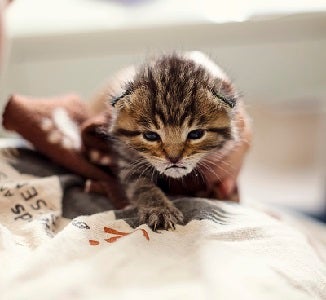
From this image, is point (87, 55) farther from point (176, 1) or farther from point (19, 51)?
point (176, 1)

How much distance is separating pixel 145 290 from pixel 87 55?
40.8 inches

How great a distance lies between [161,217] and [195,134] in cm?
18

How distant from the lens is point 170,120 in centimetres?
100

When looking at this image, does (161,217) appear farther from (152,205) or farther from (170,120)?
(170,120)

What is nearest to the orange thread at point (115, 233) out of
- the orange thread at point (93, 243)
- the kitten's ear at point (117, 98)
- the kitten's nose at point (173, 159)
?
the orange thread at point (93, 243)

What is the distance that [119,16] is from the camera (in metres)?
1.62

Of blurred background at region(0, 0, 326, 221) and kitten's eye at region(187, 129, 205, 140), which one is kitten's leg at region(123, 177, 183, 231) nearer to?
kitten's eye at region(187, 129, 205, 140)

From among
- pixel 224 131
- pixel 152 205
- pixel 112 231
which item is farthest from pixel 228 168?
pixel 112 231

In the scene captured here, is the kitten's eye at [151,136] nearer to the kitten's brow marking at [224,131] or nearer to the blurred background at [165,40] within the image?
the kitten's brow marking at [224,131]

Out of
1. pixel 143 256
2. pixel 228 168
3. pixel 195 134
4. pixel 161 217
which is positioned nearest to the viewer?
pixel 143 256

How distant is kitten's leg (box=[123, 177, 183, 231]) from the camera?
915 millimetres

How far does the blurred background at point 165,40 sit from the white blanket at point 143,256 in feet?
2.09

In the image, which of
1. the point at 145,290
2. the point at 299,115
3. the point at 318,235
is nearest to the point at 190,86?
the point at 145,290

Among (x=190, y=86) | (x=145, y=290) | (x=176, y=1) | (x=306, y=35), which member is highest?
(x=176, y=1)
